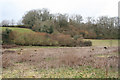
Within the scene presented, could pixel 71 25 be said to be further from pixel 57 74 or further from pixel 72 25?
pixel 57 74

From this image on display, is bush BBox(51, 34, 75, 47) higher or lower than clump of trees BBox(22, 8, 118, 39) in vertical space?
lower

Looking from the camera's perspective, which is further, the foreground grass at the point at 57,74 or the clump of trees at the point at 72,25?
the clump of trees at the point at 72,25

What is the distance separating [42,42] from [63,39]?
4.53 metres

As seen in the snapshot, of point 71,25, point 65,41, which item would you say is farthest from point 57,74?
point 71,25

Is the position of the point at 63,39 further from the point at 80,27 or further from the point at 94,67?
the point at 94,67

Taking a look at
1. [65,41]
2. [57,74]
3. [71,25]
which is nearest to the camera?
[57,74]

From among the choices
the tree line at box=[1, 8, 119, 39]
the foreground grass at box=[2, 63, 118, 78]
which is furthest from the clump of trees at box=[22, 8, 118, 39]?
the foreground grass at box=[2, 63, 118, 78]

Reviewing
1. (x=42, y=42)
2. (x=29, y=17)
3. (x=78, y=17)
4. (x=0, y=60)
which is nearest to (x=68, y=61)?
(x=0, y=60)

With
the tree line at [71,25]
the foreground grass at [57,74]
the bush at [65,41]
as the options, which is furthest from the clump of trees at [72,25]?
the foreground grass at [57,74]

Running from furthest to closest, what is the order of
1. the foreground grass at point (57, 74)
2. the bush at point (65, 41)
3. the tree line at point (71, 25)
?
the tree line at point (71, 25) → the bush at point (65, 41) → the foreground grass at point (57, 74)

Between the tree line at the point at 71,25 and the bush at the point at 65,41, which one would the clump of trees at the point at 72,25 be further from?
the bush at the point at 65,41

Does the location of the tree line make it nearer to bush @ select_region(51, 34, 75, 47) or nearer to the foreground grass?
bush @ select_region(51, 34, 75, 47)

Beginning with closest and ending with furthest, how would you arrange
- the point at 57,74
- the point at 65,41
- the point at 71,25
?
1. the point at 57,74
2. the point at 65,41
3. the point at 71,25

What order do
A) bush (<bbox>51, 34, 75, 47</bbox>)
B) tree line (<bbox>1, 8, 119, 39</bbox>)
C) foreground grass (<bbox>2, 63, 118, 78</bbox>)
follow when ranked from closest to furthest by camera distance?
1. foreground grass (<bbox>2, 63, 118, 78</bbox>)
2. bush (<bbox>51, 34, 75, 47</bbox>)
3. tree line (<bbox>1, 8, 119, 39</bbox>)
